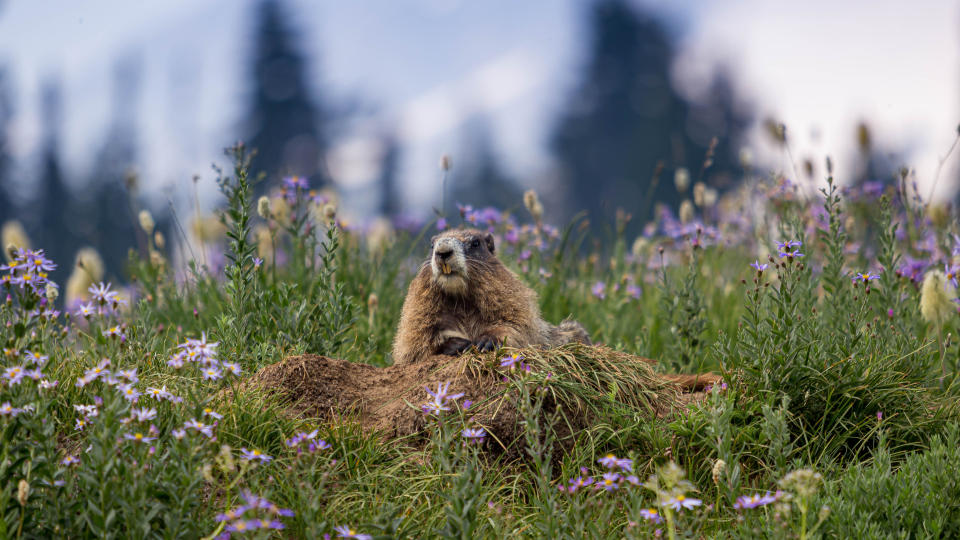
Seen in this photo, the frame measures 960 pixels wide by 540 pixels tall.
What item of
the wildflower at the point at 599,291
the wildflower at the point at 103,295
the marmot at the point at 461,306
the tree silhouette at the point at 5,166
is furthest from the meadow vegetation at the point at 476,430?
the tree silhouette at the point at 5,166

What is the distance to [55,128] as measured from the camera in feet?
116

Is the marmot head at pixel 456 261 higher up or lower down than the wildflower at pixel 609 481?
higher up

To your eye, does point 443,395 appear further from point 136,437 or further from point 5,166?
point 5,166

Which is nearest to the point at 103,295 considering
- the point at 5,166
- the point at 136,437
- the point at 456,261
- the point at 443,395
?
the point at 136,437

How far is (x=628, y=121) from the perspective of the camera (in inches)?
1699

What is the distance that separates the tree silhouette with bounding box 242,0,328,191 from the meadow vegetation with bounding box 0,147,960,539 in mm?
30110

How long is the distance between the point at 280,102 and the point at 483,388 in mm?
37293

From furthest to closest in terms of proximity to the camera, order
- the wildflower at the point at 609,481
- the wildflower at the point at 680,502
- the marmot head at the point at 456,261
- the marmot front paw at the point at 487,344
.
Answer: the marmot head at the point at 456,261
the marmot front paw at the point at 487,344
the wildflower at the point at 609,481
the wildflower at the point at 680,502

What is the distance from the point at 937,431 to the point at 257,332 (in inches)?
168

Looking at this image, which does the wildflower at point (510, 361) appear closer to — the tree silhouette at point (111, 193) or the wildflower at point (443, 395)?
the wildflower at point (443, 395)

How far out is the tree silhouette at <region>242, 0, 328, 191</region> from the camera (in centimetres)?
3684

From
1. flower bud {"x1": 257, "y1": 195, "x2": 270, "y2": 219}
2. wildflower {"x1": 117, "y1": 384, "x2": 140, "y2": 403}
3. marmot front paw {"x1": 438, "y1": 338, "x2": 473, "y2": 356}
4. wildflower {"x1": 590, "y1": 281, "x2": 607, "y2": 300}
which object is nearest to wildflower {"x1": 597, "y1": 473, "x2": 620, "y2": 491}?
marmot front paw {"x1": 438, "y1": 338, "x2": 473, "y2": 356}

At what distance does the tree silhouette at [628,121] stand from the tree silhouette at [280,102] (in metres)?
12.7

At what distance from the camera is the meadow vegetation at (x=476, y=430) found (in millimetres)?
3426
